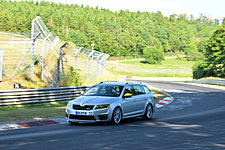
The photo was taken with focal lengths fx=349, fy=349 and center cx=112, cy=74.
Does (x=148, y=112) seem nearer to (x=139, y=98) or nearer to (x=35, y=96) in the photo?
(x=139, y=98)

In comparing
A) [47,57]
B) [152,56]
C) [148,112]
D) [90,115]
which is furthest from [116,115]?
[152,56]

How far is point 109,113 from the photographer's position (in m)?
11.7

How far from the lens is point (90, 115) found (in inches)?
454

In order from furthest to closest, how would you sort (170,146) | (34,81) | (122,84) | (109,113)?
(34,81), (122,84), (109,113), (170,146)

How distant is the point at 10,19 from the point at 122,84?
10562 cm

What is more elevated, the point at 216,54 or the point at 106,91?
the point at 216,54

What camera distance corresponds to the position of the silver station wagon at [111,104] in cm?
1162

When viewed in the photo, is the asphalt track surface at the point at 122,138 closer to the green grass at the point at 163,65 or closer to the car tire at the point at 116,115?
the car tire at the point at 116,115

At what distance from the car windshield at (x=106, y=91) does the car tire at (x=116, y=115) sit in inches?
25.8

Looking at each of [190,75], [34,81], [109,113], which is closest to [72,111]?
[109,113]

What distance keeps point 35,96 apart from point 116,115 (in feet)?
26.6

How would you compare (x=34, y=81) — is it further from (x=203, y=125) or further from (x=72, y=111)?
(x=203, y=125)

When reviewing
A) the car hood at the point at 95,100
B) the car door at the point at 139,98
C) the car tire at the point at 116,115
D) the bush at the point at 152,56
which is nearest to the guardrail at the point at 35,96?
the car hood at the point at 95,100

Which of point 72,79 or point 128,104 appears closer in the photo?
point 128,104
